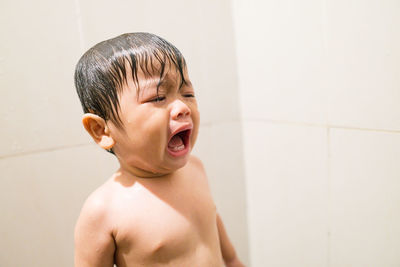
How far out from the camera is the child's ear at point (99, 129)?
1.31ft

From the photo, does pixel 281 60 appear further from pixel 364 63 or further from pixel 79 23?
pixel 79 23

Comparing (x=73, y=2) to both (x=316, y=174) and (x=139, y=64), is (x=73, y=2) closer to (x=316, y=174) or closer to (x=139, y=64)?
(x=139, y=64)

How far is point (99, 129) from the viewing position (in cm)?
41

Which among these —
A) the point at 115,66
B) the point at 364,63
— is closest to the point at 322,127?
the point at 364,63

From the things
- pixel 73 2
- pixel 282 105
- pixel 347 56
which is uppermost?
pixel 73 2

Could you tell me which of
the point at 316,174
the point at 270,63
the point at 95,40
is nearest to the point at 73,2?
the point at 95,40

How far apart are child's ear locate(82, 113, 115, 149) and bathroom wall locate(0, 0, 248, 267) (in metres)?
0.20

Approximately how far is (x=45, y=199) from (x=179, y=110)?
364 mm

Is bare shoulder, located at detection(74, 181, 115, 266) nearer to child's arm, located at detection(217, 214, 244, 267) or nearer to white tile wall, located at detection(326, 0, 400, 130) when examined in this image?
child's arm, located at detection(217, 214, 244, 267)

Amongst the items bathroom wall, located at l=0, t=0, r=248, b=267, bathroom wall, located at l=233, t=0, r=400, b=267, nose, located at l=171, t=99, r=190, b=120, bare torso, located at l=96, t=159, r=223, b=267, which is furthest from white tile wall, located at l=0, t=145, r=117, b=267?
bathroom wall, located at l=233, t=0, r=400, b=267

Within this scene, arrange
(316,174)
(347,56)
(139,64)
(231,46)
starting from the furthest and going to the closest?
(231,46) → (316,174) → (347,56) → (139,64)

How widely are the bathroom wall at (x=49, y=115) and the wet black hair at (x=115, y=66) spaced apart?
0.64 ft

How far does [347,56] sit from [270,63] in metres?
0.19

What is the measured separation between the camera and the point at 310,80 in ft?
1.94
